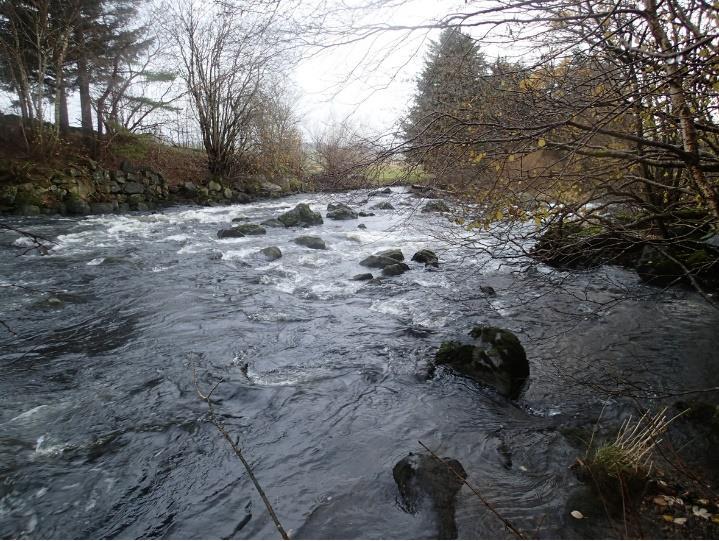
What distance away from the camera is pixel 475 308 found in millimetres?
6449

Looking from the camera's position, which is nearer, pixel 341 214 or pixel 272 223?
pixel 272 223

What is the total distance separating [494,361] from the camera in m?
4.31

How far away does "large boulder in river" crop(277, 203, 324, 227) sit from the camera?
13.5 metres

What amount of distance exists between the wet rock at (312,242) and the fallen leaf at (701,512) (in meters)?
8.77

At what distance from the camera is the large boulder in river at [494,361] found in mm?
4207

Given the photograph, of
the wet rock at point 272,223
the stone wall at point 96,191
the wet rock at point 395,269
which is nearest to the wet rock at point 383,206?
the wet rock at point 272,223

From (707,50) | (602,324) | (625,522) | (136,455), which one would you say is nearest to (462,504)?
(625,522)

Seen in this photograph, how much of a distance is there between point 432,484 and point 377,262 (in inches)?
243

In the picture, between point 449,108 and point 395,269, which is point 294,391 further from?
point 395,269

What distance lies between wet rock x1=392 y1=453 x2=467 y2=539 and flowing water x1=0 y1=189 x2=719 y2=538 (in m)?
0.08

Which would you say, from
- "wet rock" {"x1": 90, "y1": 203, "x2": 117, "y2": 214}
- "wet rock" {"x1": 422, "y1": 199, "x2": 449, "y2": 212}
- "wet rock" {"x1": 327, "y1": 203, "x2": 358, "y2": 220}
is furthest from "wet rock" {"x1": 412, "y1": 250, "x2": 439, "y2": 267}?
"wet rock" {"x1": 90, "y1": 203, "x2": 117, "y2": 214}

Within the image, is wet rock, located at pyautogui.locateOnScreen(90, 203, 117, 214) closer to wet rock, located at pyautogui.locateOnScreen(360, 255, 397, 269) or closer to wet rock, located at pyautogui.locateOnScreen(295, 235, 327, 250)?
wet rock, located at pyautogui.locateOnScreen(295, 235, 327, 250)

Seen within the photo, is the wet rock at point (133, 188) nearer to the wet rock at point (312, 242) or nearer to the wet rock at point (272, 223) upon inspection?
the wet rock at point (272, 223)

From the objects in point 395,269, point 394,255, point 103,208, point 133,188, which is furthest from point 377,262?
point 133,188
